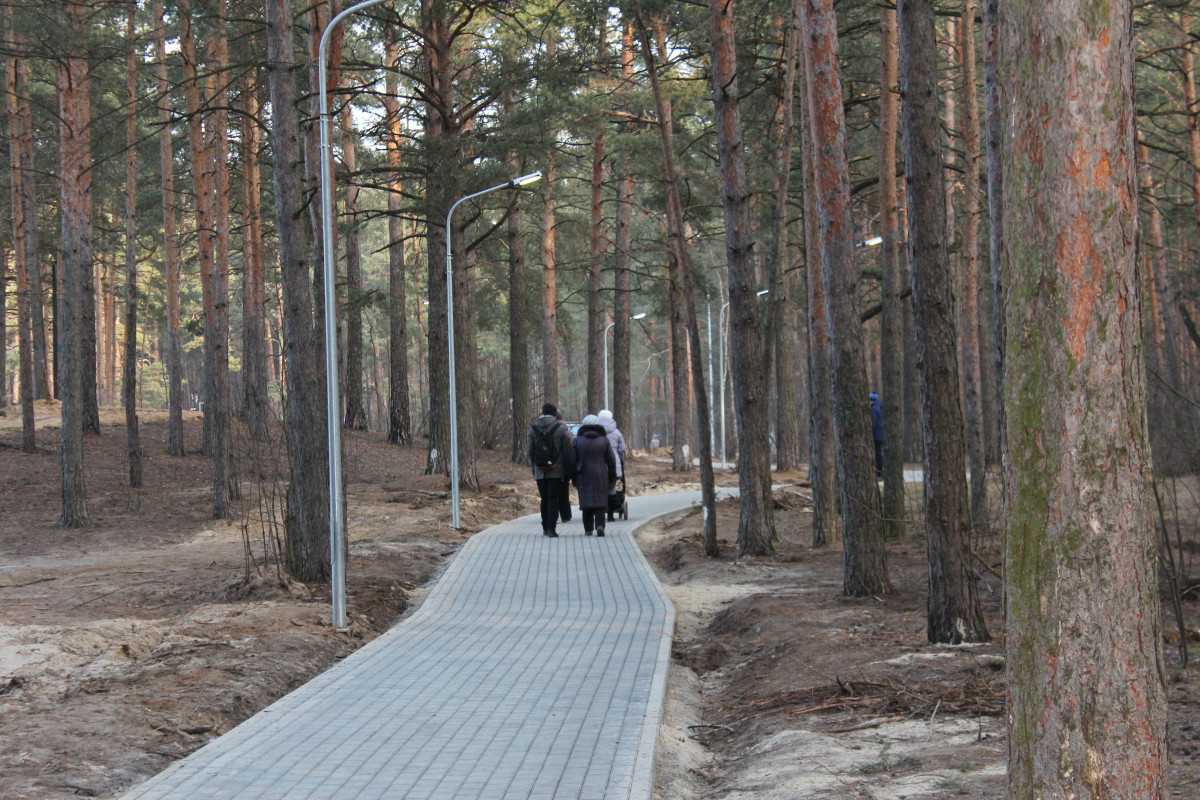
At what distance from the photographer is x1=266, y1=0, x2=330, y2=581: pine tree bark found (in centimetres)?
1202

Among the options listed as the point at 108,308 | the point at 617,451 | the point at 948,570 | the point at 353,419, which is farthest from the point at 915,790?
the point at 108,308

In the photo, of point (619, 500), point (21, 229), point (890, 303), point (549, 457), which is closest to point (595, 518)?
point (549, 457)

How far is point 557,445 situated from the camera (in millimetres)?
17359

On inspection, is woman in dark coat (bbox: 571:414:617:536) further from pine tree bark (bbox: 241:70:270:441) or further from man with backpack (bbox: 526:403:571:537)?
pine tree bark (bbox: 241:70:270:441)

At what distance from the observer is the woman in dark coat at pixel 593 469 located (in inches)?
696

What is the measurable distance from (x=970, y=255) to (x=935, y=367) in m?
14.7

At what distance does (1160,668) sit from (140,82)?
95.2ft

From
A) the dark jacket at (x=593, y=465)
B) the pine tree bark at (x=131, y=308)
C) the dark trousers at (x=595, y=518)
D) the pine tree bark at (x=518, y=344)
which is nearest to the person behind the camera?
the dark jacket at (x=593, y=465)

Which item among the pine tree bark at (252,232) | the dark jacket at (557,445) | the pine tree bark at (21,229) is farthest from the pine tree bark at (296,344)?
the pine tree bark at (252,232)

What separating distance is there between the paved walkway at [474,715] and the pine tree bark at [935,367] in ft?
7.70

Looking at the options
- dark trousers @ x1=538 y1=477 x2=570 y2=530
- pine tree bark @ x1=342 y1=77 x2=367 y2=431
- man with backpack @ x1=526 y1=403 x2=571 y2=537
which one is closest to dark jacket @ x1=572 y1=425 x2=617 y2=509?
man with backpack @ x1=526 y1=403 x2=571 y2=537

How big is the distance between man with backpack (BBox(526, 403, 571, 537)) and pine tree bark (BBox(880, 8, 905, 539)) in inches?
201

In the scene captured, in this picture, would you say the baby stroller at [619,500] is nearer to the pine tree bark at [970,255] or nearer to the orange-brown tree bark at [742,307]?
the orange-brown tree bark at [742,307]

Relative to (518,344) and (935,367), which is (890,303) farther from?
(518,344)
